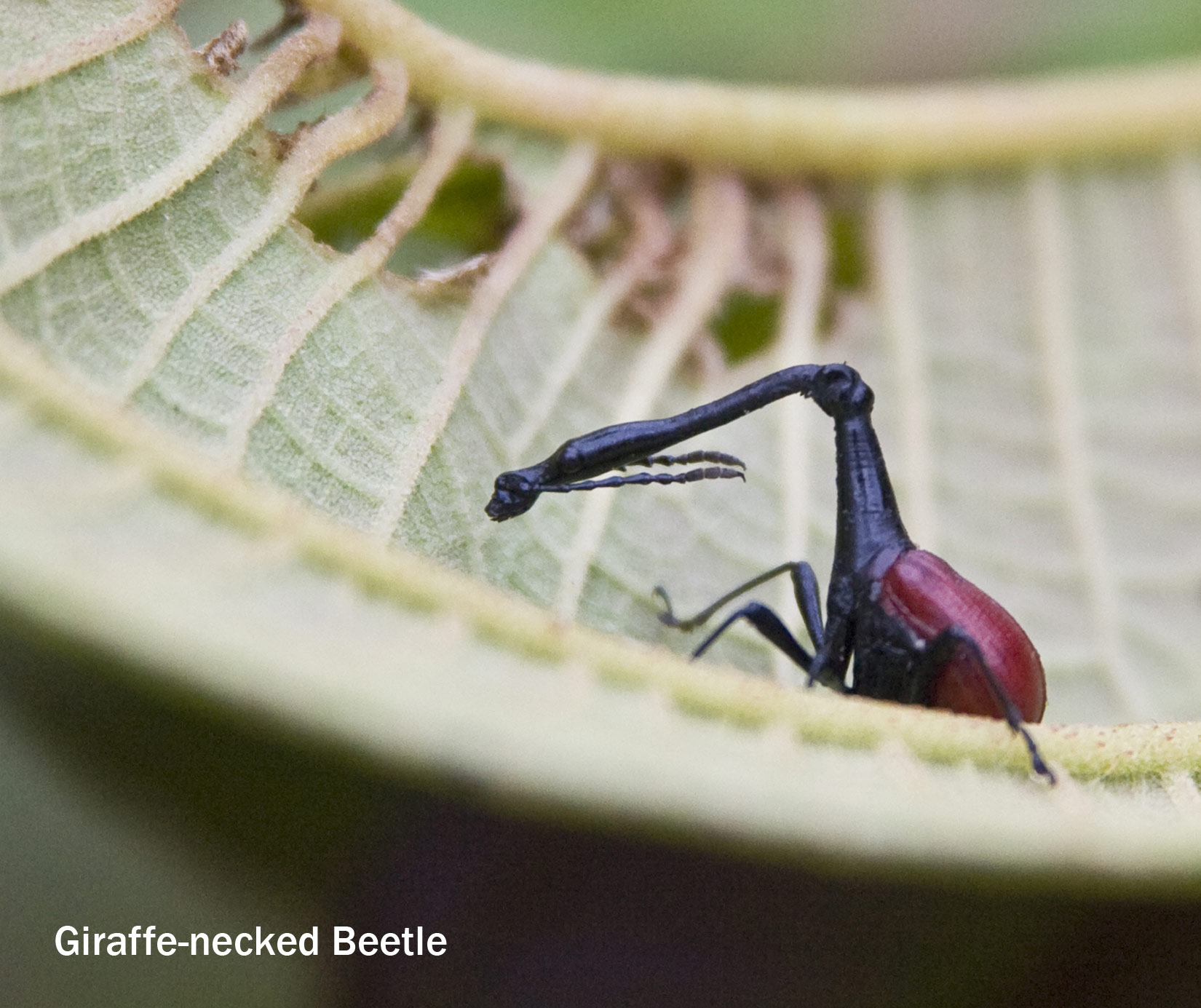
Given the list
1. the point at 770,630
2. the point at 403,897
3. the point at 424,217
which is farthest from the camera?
the point at 424,217

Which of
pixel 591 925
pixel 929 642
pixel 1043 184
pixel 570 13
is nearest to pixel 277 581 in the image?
pixel 591 925

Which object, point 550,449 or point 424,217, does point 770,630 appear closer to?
point 550,449

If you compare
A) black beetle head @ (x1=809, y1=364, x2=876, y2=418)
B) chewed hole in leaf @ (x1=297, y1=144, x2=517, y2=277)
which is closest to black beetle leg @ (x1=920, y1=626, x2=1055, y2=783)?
black beetle head @ (x1=809, y1=364, x2=876, y2=418)

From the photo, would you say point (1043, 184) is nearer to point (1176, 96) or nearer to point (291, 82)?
point (1176, 96)

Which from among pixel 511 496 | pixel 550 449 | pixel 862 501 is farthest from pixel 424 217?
pixel 862 501

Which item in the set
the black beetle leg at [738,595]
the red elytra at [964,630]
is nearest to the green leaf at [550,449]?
the black beetle leg at [738,595]

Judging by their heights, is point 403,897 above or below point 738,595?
below
